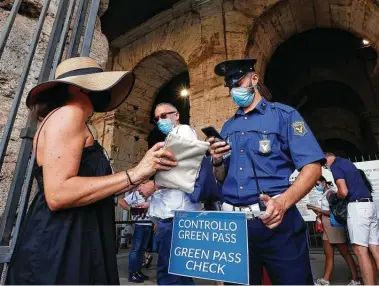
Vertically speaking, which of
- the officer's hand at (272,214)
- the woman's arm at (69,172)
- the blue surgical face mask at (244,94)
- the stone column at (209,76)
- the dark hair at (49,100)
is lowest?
the officer's hand at (272,214)

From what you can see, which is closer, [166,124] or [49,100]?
[49,100]

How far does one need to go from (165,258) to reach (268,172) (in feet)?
3.84

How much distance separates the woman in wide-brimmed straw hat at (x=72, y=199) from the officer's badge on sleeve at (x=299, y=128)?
0.90 m

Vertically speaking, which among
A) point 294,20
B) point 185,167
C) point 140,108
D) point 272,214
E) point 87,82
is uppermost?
point 294,20

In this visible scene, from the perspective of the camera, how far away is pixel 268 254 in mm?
1516

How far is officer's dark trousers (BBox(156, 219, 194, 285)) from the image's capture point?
2061 mm

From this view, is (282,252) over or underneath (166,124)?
underneath

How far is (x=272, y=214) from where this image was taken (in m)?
1.25

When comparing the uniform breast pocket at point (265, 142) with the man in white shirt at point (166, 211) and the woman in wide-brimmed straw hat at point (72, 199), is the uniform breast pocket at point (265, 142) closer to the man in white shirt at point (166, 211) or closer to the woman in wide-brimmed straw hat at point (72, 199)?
the man in white shirt at point (166, 211)

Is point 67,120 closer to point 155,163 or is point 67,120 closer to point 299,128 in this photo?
point 155,163

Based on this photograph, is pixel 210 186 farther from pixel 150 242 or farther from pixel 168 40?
pixel 168 40

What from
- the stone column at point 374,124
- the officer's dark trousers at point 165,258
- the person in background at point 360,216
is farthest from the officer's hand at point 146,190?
the stone column at point 374,124

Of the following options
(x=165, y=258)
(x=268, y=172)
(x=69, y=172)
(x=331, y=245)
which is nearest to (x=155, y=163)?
(x=69, y=172)

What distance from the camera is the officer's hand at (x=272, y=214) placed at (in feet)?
4.08
